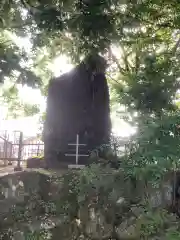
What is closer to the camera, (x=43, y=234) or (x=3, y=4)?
(x=43, y=234)

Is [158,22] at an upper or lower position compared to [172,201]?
upper

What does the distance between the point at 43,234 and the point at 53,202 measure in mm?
657

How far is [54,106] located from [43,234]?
5129 millimetres

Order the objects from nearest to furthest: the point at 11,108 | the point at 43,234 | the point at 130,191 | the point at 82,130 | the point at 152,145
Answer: the point at 152,145 < the point at 43,234 < the point at 130,191 < the point at 82,130 < the point at 11,108

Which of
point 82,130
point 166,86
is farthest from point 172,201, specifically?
point 82,130

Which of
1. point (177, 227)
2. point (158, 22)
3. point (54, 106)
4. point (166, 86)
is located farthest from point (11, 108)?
point (177, 227)

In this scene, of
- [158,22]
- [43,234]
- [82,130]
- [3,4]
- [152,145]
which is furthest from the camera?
[158,22]

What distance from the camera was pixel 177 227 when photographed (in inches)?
201

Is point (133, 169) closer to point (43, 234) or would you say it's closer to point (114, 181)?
point (114, 181)

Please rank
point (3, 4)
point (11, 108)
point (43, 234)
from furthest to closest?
A: point (11, 108)
point (3, 4)
point (43, 234)

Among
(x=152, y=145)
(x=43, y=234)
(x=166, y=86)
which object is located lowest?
(x=43, y=234)

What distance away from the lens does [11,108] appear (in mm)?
17031

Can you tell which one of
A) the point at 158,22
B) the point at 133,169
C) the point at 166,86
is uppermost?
the point at 158,22

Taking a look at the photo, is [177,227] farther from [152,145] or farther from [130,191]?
[152,145]
